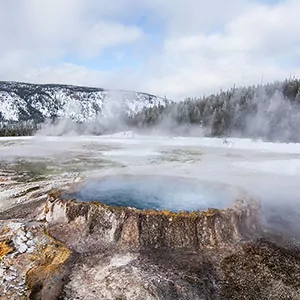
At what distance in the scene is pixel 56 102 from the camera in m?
150

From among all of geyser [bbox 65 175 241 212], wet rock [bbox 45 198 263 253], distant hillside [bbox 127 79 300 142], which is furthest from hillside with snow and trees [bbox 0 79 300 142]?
wet rock [bbox 45 198 263 253]

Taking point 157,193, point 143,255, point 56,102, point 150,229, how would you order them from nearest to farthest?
point 143,255 < point 150,229 < point 157,193 < point 56,102

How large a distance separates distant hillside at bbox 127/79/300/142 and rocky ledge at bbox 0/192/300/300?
31.1m

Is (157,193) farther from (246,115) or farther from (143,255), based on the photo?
(246,115)

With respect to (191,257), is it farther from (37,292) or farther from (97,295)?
(37,292)

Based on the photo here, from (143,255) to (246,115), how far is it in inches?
1635

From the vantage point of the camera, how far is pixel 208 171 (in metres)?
14.3

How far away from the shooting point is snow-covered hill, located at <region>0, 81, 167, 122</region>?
129625 millimetres

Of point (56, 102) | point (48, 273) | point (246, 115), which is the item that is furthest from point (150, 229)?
point (56, 102)

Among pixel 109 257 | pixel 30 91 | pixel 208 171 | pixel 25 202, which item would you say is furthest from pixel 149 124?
pixel 30 91

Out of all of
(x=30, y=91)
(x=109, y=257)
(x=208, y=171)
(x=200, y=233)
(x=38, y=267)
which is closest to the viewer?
(x=38, y=267)

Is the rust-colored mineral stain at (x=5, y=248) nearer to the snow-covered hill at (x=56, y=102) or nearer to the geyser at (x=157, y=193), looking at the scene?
the geyser at (x=157, y=193)

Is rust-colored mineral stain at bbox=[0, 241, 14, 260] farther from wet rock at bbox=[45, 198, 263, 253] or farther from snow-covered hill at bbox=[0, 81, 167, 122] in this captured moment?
snow-covered hill at bbox=[0, 81, 167, 122]

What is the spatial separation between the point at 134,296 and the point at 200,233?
8.55ft
